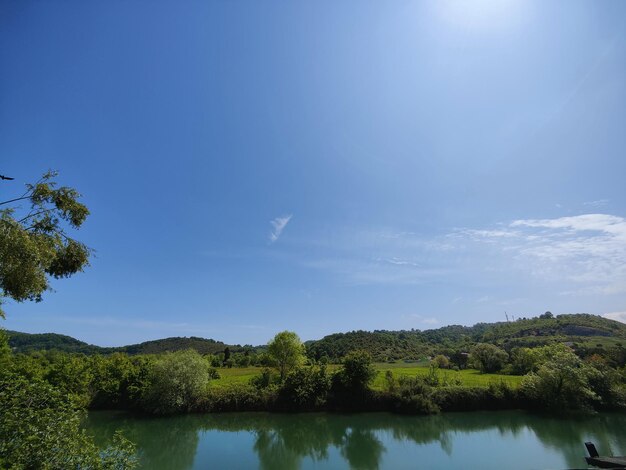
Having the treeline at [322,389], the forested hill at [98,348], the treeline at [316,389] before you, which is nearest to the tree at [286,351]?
the treeline at [322,389]

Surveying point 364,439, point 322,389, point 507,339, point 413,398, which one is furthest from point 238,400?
point 507,339

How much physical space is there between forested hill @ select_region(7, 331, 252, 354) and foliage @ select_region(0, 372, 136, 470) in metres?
102

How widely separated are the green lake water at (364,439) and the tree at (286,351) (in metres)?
9.76

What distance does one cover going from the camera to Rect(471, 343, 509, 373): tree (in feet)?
169

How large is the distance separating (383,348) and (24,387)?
83895mm

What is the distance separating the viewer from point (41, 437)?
18.6 feet

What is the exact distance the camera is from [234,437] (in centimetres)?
2564

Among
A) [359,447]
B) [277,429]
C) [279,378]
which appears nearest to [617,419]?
[359,447]

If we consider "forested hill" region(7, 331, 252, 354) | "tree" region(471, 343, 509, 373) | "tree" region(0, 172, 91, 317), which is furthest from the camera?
"forested hill" region(7, 331, 252, 354)

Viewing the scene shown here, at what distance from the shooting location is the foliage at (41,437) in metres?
5.43

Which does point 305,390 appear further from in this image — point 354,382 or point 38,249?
point 38,249

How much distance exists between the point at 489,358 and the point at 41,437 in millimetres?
59853

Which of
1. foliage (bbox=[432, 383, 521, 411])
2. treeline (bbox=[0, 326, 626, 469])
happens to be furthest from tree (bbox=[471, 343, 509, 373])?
foliage (bbox=[432, 383, 521, 411])

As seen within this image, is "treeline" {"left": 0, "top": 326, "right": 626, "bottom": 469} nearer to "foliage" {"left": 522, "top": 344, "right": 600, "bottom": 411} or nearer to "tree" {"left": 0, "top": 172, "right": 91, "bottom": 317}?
"foliage" {"left": 522, "top": 344, "right": 600, "bottom": 411}
